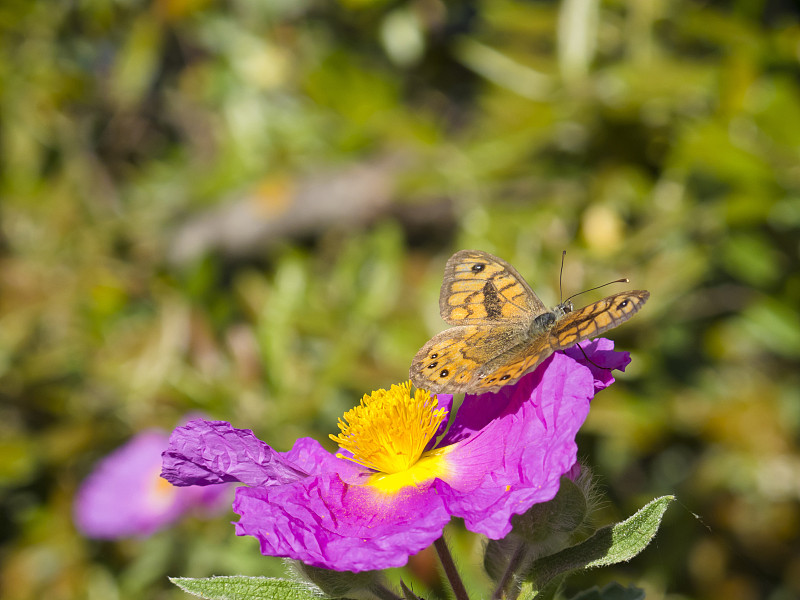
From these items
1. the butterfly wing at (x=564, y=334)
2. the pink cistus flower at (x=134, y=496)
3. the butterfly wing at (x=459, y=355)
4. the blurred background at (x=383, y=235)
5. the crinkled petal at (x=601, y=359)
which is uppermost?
the butterfly wing at (x=564, y=334)

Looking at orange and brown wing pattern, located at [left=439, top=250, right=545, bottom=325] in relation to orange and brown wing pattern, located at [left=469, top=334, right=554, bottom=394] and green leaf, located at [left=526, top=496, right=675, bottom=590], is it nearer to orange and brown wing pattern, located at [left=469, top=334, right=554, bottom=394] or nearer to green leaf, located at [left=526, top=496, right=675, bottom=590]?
orange and brown wing pattern, located at [left=469, top=334, right=554, bottom=394]

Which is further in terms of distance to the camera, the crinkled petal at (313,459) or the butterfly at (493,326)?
the crinkled petal at (313,459)

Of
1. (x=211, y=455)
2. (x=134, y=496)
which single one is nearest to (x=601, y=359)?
(x=211, y=455)

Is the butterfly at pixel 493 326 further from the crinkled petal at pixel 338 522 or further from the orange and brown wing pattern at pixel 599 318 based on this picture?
the crinkled petal at pixel 338 522

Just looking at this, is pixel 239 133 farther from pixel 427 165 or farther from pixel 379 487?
pixel 379 487

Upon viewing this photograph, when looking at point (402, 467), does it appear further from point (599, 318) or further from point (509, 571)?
point (599, 318)

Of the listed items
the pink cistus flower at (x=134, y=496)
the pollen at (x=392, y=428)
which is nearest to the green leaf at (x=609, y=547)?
the pollen at (x=392, y=428)

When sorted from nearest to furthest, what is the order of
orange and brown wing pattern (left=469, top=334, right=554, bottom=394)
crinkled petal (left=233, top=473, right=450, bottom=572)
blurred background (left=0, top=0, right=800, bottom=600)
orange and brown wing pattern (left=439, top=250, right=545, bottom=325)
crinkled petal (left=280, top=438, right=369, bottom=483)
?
crinkled petal (left=233, top=473, right=450, bottom=572), orange and brown wing pattern (left=469, top=334, right=554, bottom=394), crinkled petal (left=280, top=438, right=369, bottom=483), orange and brown wing pattern (left=439, top=250, right=545, bottom=325), blurred background (left=0, top=0, right=800, bottom=600)

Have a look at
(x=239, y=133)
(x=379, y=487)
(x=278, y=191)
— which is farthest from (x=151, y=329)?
(x=379, y=487)

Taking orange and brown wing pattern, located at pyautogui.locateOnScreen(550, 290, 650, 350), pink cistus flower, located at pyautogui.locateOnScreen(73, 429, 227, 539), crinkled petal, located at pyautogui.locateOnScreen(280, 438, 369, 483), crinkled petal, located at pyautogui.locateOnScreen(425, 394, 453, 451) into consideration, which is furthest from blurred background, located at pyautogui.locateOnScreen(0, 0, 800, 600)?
orange and brown wing pattern, located at pyautogui.locateOnScreen(550, 290, 650, 350)
